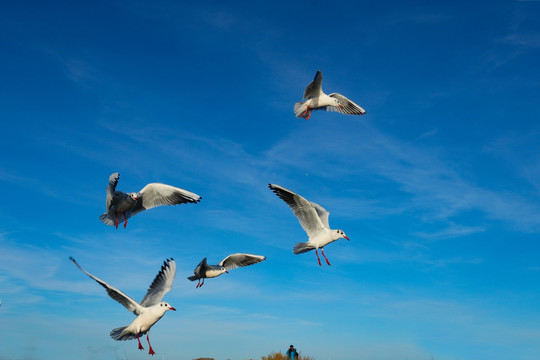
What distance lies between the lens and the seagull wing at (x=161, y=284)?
19.6 metres

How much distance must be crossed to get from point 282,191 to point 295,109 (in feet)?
16.1

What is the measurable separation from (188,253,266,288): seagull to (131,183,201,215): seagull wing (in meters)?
2.73

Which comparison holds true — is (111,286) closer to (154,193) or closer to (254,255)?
(154,193)

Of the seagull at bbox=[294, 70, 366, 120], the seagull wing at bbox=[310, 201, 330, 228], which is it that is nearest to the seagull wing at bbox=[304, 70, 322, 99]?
the seagull at bbox=[294, 70, 366, 120]

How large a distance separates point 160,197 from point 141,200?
2.68 feet

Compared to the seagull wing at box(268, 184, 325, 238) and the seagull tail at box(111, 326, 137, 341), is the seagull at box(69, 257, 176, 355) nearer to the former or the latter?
the seagull tail at box(111, 326, 137, 341)

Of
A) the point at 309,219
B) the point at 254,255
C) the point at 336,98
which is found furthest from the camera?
the point at 336,98

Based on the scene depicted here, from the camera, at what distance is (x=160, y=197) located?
22391 millimetres

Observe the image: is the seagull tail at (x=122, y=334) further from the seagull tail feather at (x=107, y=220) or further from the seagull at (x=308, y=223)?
the seagull at (x=308, y=223)

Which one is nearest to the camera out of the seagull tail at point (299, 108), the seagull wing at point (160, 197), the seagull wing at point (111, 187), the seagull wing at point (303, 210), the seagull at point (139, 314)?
the seagull at point (139, 314)

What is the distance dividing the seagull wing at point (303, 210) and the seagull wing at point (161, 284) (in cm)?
512

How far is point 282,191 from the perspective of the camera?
20.6 meters

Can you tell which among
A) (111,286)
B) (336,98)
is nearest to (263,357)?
(111,286)

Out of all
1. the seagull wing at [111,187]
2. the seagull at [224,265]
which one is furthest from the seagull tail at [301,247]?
the seagull wing at [111,187]
